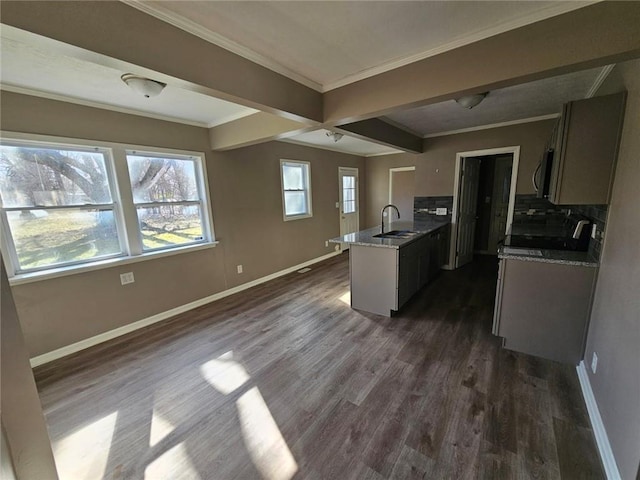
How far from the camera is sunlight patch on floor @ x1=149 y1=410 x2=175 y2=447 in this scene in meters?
1.66

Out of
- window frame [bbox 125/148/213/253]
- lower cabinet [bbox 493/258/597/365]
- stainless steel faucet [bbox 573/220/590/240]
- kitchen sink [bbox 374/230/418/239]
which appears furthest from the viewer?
kitchen sink [bbox 374/230/418/239]

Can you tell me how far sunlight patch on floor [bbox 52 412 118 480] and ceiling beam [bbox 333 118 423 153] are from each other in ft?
10.1

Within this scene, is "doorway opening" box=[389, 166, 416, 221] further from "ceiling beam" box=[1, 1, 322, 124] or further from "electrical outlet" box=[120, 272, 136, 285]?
"electrical outlet" box=[120, 272, 136, 285]

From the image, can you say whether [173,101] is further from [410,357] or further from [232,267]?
[410,357]

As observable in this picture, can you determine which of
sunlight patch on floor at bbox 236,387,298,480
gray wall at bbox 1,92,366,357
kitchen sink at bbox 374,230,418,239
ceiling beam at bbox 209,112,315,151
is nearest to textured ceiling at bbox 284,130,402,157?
gray wall at bbox 1,92,366,357

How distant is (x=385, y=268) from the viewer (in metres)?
3.06

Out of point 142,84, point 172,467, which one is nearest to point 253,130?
point 142,84

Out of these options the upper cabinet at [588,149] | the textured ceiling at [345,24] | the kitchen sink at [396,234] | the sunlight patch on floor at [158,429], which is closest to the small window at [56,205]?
the sunlight patch on floor at [158,429]

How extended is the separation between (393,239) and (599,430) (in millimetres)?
2184

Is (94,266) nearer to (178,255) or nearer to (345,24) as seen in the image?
(178,255)

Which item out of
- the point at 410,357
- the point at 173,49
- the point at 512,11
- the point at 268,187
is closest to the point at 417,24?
the point at 512,11

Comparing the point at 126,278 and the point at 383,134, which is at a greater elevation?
the point at 383,134

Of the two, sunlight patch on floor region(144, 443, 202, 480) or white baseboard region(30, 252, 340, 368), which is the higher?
white baseboard region(30, 252, 340, 368)

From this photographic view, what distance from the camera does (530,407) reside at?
179cm
